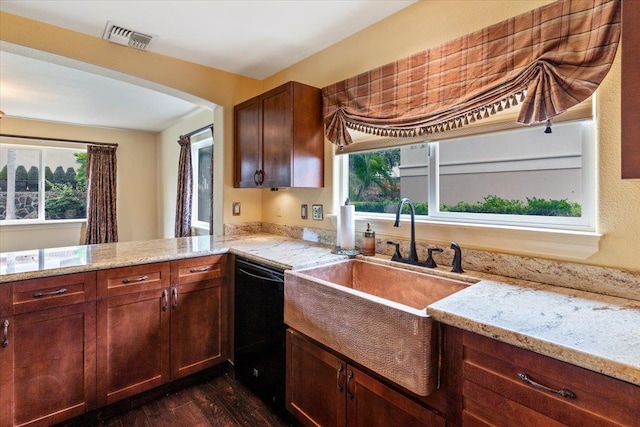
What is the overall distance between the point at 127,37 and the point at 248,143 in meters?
1.09

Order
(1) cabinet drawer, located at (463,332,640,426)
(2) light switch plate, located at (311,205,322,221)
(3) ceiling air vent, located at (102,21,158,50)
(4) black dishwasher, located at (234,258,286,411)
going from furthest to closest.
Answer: (2) light switch plate, located at (311,205,322,221) → (3) ceiling air vent, located at (102,21,158,50) → (4) black dishwasher, located at (234,258,286,411) → (1) cabinet drawer, located at (463,332,640,426)

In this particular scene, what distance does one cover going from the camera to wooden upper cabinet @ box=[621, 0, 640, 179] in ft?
2.89

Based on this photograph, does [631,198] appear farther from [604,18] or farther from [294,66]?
[294,66]

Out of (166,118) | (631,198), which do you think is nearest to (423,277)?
(631,198)

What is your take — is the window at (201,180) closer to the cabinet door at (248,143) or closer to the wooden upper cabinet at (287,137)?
the cabinet door at (248,143)

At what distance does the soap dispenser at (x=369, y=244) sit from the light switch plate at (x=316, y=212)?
0.59 meters

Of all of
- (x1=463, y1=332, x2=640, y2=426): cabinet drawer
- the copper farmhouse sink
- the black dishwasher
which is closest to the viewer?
(x1=463, y1=332, x2=640, y2=426): cabinet drawer

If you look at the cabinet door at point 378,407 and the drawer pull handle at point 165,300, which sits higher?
the drawer pull handle at point 165,300

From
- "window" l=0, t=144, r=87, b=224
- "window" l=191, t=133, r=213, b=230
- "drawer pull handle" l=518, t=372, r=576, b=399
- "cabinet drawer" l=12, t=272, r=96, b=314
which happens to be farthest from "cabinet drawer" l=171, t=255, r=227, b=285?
"window" l=0, t=144, r=87, b=224

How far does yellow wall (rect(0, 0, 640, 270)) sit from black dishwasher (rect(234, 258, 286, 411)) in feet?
2.45

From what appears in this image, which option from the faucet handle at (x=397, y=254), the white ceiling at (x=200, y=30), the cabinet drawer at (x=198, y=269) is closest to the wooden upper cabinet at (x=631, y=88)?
the faucet handle at (x=397, y=254)

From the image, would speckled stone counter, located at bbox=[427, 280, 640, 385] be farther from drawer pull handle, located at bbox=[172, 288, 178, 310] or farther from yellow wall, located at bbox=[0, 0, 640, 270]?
drawer pull handle, located at bbox=[172, 288, 178, 310]

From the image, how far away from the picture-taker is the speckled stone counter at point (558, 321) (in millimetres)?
819

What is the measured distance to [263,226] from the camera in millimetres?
3205
